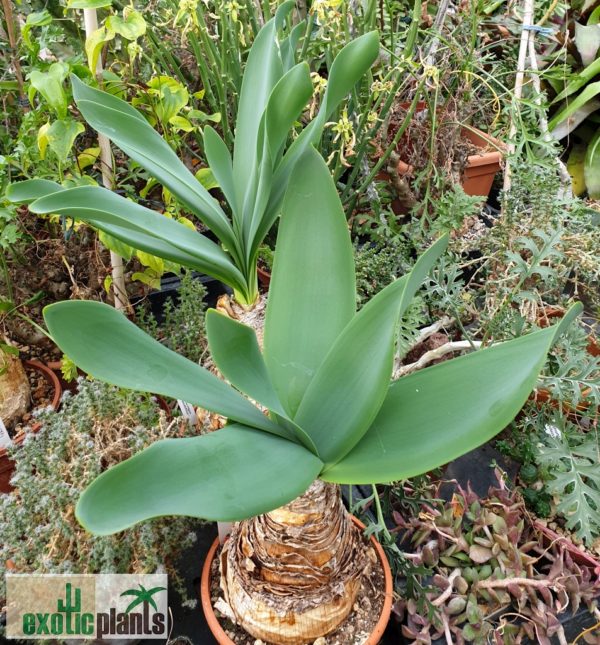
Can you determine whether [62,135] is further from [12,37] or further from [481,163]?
[481,163]

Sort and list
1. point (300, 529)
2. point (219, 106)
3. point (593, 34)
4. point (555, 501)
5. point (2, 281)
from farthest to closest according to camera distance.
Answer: point (593, 34)
point (219, 106)
point (2, 281)
point (555, 501)
point (300, 529)

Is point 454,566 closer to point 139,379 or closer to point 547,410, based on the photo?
point 547,410

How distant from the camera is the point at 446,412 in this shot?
63 centimetres

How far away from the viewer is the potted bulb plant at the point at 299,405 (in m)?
0.56

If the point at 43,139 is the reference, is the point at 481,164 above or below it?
below

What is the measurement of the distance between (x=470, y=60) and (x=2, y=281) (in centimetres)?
146

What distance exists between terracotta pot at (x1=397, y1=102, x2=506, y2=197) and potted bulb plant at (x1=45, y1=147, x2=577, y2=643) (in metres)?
1.22

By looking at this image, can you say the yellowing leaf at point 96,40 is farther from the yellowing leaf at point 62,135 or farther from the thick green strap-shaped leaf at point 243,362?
the thick green strap-shaped leaf at point 243,362

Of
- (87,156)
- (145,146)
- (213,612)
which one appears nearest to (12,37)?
(87,156)

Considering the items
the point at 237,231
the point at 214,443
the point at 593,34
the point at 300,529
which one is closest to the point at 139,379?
the point at 214,443

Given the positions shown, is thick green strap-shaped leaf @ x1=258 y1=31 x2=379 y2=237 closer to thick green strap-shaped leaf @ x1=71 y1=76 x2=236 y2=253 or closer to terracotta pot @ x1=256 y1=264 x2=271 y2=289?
thick green strap-shaped leaf @ x1=71 y1=76 x2=236 y2=253

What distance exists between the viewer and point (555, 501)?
1173 mm

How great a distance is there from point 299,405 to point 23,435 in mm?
829

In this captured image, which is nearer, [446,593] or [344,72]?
[344,72]
